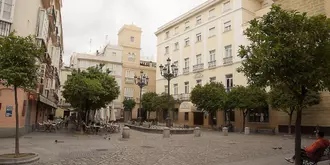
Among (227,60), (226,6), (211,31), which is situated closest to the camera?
(227,60)

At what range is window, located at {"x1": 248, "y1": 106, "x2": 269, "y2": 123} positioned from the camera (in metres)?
26.5

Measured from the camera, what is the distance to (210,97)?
1064 inches

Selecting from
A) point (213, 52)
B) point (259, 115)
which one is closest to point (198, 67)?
point (213, 52)

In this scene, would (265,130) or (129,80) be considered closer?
(265,130)

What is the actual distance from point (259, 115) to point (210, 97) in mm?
5833

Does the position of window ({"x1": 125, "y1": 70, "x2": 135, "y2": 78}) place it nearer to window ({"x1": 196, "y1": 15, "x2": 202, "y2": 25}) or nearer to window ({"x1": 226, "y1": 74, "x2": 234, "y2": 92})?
window ({"x1": 196, "y1": 15, "x2": 202, "y2": 25})

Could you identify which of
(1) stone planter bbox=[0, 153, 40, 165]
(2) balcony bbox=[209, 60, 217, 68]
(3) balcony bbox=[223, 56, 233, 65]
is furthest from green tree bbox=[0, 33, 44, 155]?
(2) balcony bbox=[209, 60, 217, 68]

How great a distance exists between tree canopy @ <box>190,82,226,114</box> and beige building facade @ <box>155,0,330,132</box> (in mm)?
2888

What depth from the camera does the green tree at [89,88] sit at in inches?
719

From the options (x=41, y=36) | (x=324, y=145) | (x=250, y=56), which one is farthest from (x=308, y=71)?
(x=41, y=36)

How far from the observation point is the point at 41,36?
57.9 ft

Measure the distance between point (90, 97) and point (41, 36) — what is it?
18.3 feet

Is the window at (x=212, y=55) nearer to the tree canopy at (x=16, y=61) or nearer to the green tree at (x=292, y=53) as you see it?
the green tree at (x=292, y=53)

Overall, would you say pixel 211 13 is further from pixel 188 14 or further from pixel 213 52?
pixel 213 52
